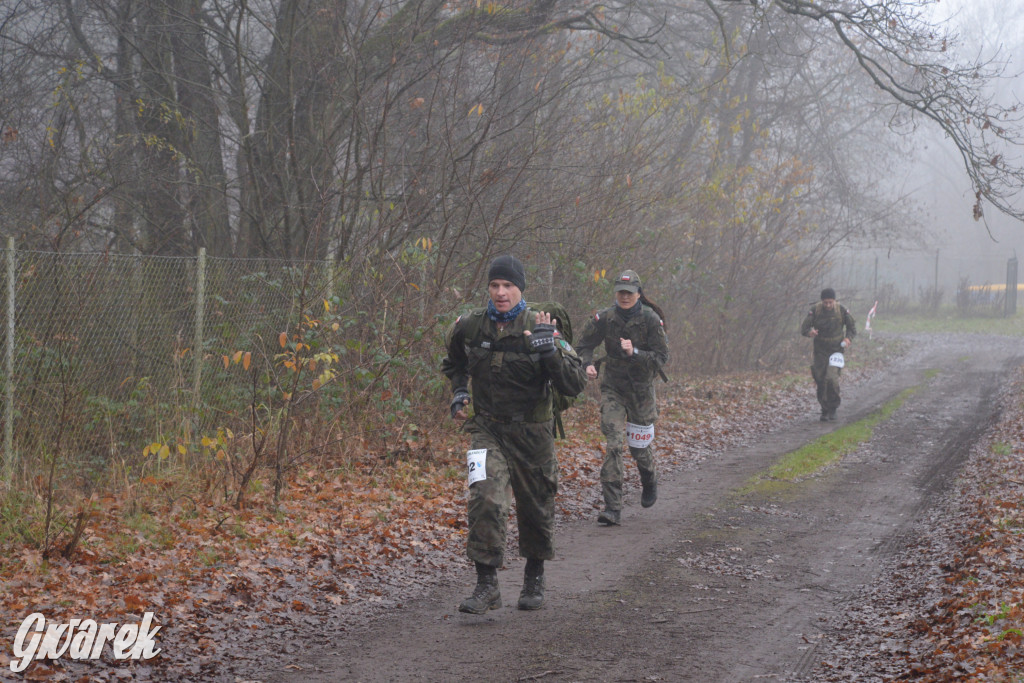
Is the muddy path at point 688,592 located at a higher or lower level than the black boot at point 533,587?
lower

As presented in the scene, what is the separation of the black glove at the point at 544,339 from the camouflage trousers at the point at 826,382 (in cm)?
1028

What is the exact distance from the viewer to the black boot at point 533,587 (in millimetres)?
5688

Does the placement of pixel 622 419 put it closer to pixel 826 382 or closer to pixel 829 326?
pixel 826 382

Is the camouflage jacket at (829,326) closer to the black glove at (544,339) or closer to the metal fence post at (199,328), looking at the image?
the metal fence post at (199,328)

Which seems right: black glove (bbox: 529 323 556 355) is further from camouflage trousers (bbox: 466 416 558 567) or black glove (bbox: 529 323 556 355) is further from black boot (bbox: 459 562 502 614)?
black boot (bbox: 459 562 502 614)

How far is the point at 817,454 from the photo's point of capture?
451 inches

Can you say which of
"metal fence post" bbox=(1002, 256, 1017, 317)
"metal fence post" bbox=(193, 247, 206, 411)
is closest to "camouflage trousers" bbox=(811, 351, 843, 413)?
"metal fence post" bbox=(193, 247, 206, 411)

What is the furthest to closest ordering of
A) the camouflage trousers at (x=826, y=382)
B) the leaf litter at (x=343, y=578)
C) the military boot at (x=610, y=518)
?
the camouflage trousers at (x=826, y=382), the military boot at (x=610, y=518), the leaf litter at (x=343, y=578)

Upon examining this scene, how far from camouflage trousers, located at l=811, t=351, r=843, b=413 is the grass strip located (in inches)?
20.3

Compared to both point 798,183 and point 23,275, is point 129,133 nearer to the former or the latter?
point 23,275

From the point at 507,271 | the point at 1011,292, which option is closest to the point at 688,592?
the point at 507,271

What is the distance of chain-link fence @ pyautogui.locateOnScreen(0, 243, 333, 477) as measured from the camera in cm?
770

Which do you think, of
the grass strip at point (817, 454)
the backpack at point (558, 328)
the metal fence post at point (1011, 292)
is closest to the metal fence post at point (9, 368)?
the backpack at point (558, 328)

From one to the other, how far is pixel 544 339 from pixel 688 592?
6.69ft
